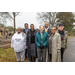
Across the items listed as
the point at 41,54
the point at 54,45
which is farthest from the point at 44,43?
the point at 41,54

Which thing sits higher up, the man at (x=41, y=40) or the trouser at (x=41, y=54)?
the man at (x=41, y=40)

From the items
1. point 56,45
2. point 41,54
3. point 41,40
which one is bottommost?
point 41,54

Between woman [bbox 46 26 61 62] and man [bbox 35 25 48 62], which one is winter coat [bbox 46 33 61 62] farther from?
man [bbox 35 25 48 62]

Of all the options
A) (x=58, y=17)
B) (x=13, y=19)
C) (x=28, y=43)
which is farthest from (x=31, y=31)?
(x=58, y=17)

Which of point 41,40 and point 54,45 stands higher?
point 41,40

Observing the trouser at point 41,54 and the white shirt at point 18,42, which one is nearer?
the trouser at point 41,54

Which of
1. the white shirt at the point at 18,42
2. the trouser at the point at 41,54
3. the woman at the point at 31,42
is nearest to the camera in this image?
the trouser at the point at 41,54

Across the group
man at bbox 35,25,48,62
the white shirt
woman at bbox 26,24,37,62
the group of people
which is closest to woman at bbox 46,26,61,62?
the group of people

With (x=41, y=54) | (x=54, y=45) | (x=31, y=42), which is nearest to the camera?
(x=54, y=45)

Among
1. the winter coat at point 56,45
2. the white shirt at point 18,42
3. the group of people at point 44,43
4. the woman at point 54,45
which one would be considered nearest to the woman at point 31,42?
the group of people at point 44,43

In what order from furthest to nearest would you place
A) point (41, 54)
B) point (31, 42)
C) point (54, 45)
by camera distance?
point (31, 42)
point (41, 54)
point (54, 45)

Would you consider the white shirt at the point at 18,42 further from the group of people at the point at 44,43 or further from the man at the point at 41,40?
the man at the point at 41,40

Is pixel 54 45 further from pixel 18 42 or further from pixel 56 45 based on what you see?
pixel 18 42

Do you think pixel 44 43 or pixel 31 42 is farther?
pixel 31 42
